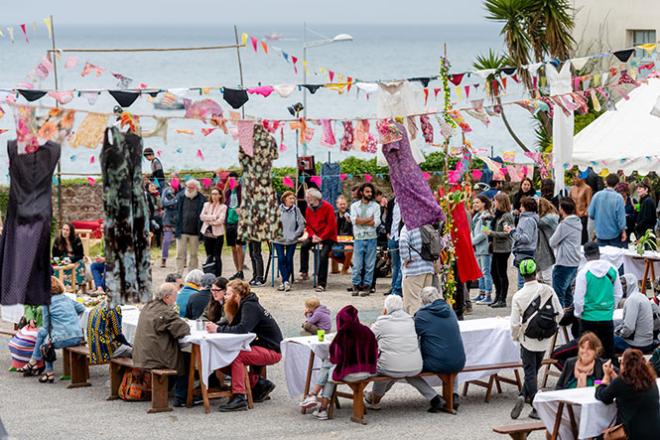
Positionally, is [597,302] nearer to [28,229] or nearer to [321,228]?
[28,229]

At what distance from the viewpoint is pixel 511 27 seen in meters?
27.8

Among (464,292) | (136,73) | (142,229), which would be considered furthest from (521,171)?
(136,73)

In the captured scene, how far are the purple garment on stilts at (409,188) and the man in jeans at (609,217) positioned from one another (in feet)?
15.2

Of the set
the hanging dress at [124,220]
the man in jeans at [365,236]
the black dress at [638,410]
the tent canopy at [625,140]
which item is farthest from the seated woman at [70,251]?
the black dress at [638,410]

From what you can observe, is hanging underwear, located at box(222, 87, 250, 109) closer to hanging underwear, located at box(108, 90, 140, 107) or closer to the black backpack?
hanging underwear, located at box(108, 90, 140, 107)

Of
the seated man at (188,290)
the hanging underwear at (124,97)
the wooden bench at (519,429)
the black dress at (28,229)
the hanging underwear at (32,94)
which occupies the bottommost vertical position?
the wooden bench at (519,429)

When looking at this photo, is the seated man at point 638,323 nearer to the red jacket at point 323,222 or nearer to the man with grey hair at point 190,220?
the red jacket at point 323,222

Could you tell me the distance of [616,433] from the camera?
9.80 m

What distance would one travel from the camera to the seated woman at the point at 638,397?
9.63m

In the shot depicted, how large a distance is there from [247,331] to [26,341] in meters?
2.89

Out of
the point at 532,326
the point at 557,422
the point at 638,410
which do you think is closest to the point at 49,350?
the point at 532,326

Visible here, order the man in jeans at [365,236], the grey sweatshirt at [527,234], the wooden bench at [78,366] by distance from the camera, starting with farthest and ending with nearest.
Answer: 1. the man in jeans at [365,236]
2. the grey sweatshirt at [527,234]
3. the wooden bench at [78,366]

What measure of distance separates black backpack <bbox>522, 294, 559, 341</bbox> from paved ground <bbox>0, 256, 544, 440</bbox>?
0.79 metres

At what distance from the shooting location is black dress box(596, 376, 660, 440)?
9633 millimetres
